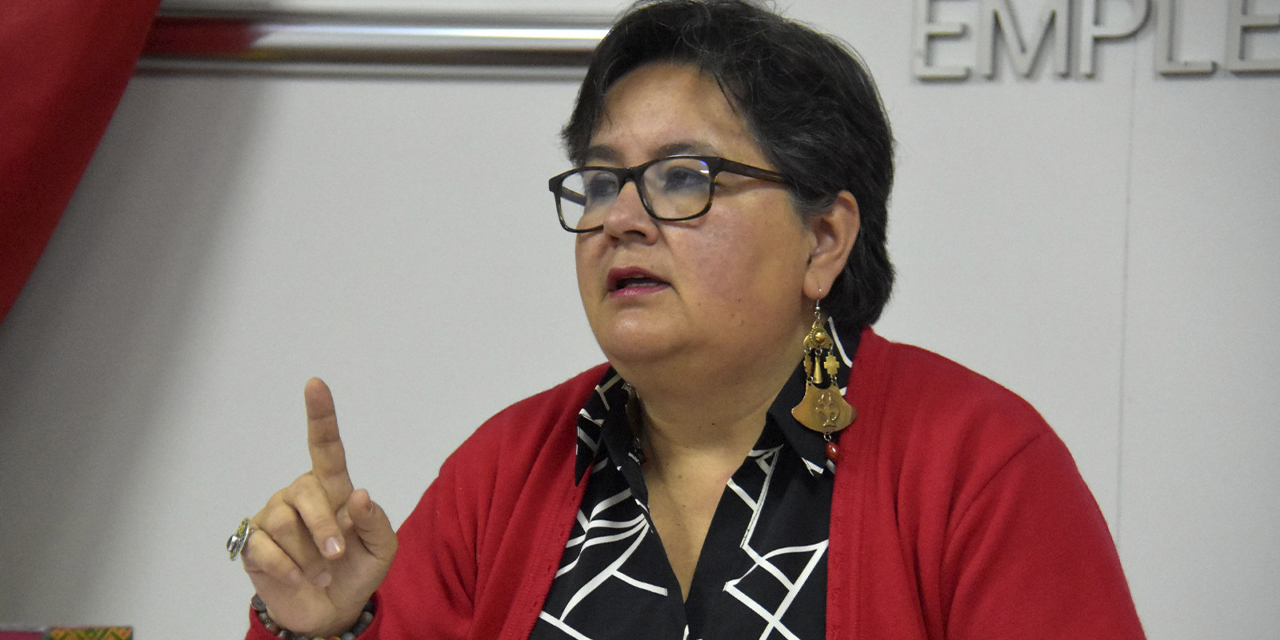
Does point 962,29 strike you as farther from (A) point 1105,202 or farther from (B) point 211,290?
(B) point 211,290

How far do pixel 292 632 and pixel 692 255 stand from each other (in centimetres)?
58

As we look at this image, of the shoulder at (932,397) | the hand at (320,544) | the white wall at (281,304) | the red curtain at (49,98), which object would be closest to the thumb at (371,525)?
the hand at (320,544)

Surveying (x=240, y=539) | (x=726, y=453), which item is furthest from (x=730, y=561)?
(x=240, y=539)

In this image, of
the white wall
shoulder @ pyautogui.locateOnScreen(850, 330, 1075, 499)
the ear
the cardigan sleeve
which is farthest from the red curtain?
the cardigan sleeve

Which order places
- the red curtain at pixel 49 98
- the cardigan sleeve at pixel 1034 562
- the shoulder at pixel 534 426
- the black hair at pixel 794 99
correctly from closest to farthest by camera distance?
the cardigan sleeve at pixel 1034 562 → the black hair at pixel 794 99 → the shoulder at pixel 534 426 → the red curtain at pixel 49 98

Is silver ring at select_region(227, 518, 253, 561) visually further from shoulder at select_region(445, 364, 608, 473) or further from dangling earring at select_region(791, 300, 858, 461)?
dangling earring at select_region(791, 300, 858, 461)

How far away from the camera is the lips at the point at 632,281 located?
1.13 meters

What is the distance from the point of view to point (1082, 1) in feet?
5.07

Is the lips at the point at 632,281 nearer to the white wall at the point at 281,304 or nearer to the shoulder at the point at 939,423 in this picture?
the shoulder at the point at 939,423

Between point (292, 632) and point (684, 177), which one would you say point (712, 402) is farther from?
point (292, 632)

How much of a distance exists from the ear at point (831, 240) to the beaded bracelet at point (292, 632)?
612 millimetres

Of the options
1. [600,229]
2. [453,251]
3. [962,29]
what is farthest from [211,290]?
[962,29]

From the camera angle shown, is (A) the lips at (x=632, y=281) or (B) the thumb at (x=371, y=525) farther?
(A) the lips at (x=632, y=281)

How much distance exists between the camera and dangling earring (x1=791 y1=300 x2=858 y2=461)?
3.70ft
